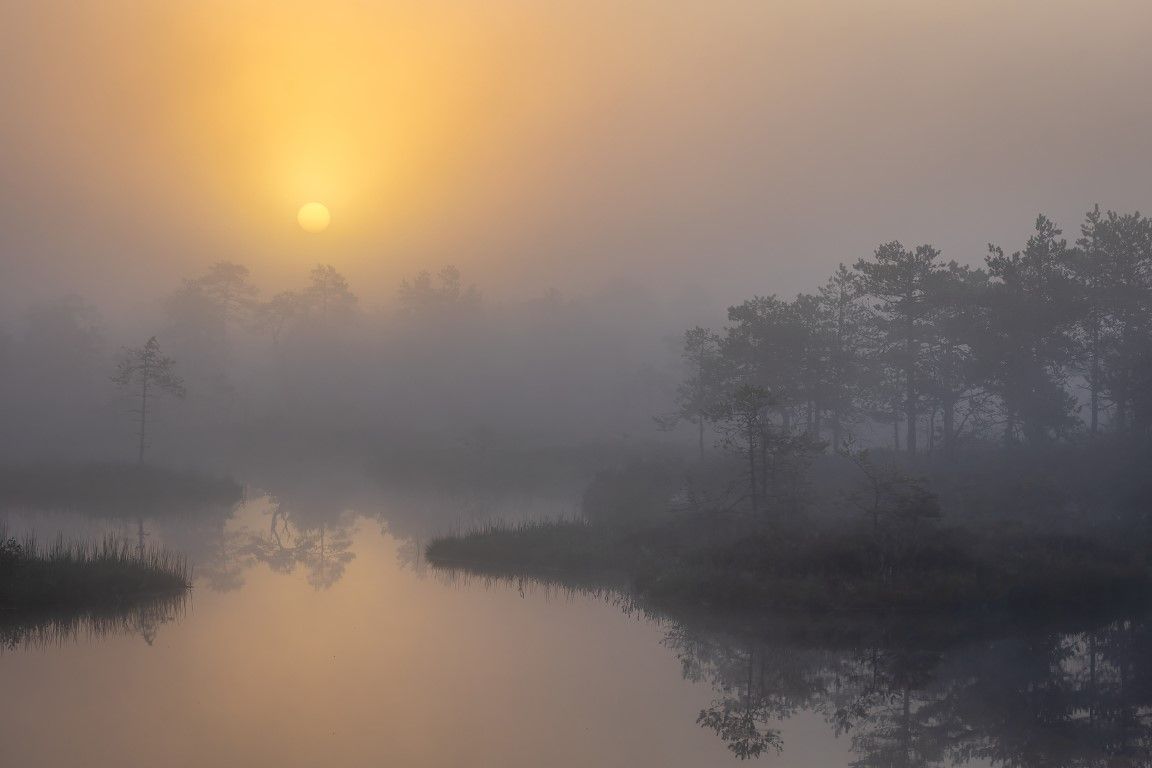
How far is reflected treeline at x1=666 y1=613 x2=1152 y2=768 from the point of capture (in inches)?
673

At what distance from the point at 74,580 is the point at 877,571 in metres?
24.7

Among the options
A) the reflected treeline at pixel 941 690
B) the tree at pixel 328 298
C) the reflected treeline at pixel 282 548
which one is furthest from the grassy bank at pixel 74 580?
the tree at pixel 328 298

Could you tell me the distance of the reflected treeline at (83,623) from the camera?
2348 cm

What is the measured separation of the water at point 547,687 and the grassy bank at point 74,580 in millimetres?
1834

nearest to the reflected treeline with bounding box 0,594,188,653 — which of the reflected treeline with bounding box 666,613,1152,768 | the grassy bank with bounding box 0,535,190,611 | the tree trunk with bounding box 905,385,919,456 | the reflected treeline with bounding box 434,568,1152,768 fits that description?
the grassy bank with bounding box 0,535,190,611

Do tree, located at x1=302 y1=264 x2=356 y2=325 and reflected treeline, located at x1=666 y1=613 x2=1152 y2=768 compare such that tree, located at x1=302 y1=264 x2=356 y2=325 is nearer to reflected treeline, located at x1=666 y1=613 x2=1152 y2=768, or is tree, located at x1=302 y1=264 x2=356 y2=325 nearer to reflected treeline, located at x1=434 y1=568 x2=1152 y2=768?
reflected treeline, located at x1=434 y1=568 x2=1152 y2=768

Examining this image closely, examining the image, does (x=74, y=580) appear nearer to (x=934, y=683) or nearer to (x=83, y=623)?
(x=83, y=623)

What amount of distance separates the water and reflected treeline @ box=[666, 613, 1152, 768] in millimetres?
65

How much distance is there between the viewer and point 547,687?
20.6 m

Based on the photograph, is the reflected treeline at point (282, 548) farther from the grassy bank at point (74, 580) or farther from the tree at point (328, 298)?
the tree at point (328, 298)

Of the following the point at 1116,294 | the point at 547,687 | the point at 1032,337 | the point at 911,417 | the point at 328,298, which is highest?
the point at 328,298

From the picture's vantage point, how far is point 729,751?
1697 centimetres

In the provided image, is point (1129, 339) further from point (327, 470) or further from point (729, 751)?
point (327, 470)

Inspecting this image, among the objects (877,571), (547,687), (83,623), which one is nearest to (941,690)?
(877,571)
